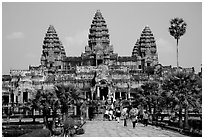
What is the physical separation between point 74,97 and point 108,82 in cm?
4966

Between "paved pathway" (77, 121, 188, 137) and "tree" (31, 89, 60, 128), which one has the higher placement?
"tree" (31, 89, 60, 128)

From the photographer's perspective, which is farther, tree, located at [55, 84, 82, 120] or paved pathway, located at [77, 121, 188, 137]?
tree, located at [55, 84, 82, 120]

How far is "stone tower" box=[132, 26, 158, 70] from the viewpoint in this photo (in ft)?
438

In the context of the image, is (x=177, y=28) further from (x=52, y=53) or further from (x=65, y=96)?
(x=52, y=53)

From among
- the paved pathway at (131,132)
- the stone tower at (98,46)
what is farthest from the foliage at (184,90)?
the stone tower at (98,46)

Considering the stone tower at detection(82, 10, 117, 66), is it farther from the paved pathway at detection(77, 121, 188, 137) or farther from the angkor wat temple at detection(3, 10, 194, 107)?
the paved pathway at detection(77, 121, 188, 137)

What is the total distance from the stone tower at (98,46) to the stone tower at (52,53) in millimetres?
6905

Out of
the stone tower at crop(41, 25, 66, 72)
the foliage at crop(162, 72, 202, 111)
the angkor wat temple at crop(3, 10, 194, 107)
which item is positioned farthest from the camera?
the stone tower at crop(41, 25, 66, 72)

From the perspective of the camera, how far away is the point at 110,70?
118812 millimetres

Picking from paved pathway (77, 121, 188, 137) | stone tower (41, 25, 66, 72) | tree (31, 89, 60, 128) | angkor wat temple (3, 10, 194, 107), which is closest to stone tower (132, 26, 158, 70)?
angkor wat temple (3, 10, 194, 107)

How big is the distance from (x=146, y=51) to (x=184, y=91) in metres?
88.3

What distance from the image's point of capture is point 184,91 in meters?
47.0

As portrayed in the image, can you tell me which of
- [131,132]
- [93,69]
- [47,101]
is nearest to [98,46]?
[93,69]

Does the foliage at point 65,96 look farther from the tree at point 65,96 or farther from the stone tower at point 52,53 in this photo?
the stone tower at point 52,53
